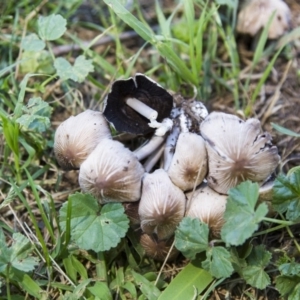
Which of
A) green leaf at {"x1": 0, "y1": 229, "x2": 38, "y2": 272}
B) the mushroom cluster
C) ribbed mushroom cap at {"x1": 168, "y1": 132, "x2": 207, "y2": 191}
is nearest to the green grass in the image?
green leaf at {"x1": 0, "y1": 229, "x2": 38, "y2": 272}

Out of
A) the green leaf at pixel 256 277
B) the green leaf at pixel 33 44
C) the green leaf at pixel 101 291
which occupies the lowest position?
the green leaf at pixel 101 291

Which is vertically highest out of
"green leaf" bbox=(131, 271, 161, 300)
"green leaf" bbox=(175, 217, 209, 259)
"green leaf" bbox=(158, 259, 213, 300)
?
"green leaf" bbox=(175, 217, 209, 259)

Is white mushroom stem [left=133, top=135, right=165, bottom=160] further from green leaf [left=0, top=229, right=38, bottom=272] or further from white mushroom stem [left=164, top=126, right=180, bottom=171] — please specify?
green leaf [left=0, top=229, right=38, bottom=272]

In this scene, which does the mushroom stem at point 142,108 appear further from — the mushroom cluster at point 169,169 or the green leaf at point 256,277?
the green leaf at point 256,277

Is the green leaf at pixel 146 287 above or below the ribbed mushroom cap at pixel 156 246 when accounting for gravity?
below

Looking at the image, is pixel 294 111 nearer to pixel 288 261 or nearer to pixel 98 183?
pixel 288 261

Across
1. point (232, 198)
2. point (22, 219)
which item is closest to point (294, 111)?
point (232, 198)

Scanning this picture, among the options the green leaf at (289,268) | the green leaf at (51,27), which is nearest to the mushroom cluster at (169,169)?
the green leaf at (289,268)
